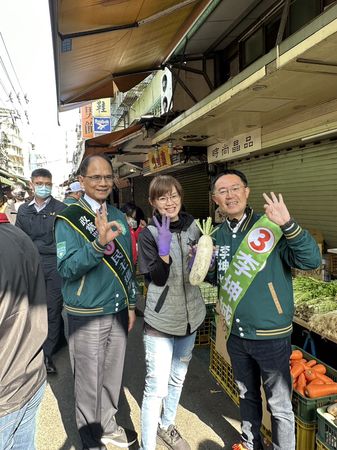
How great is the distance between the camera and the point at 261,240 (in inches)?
91.6

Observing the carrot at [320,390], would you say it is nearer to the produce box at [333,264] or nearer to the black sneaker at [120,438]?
the black sneaker at [120,438]

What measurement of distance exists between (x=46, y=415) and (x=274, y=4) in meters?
6.46

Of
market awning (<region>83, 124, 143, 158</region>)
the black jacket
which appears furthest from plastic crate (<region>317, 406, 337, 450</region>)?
market awning (<region>83, 124, 143, 158</region>)

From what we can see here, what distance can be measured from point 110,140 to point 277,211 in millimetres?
7145

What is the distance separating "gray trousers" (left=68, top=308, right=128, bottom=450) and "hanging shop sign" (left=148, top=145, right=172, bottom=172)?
613 centimetres

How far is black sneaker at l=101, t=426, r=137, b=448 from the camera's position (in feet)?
9.47

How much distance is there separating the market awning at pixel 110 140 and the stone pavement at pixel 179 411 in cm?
504

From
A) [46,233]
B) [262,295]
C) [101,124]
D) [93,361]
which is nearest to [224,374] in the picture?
Result: [93,361]

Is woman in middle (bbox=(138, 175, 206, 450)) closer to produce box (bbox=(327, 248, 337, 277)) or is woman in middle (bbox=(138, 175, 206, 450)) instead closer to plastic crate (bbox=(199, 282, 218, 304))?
plastic crate (bbox=(199, 282, 218, 304))

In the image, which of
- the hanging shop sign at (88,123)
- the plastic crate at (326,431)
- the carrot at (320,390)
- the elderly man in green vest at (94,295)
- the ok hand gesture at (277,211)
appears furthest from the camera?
the hanging shop sign at (88,123)

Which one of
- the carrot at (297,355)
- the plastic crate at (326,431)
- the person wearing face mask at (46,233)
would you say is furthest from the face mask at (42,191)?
the plastic crate at (326,431)

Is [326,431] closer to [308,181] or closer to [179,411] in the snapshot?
[179,411]

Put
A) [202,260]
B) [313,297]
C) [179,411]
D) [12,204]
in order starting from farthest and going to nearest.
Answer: [12,204] → [313,297] → [179,411] → [202,260]

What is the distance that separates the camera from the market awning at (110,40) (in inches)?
137
